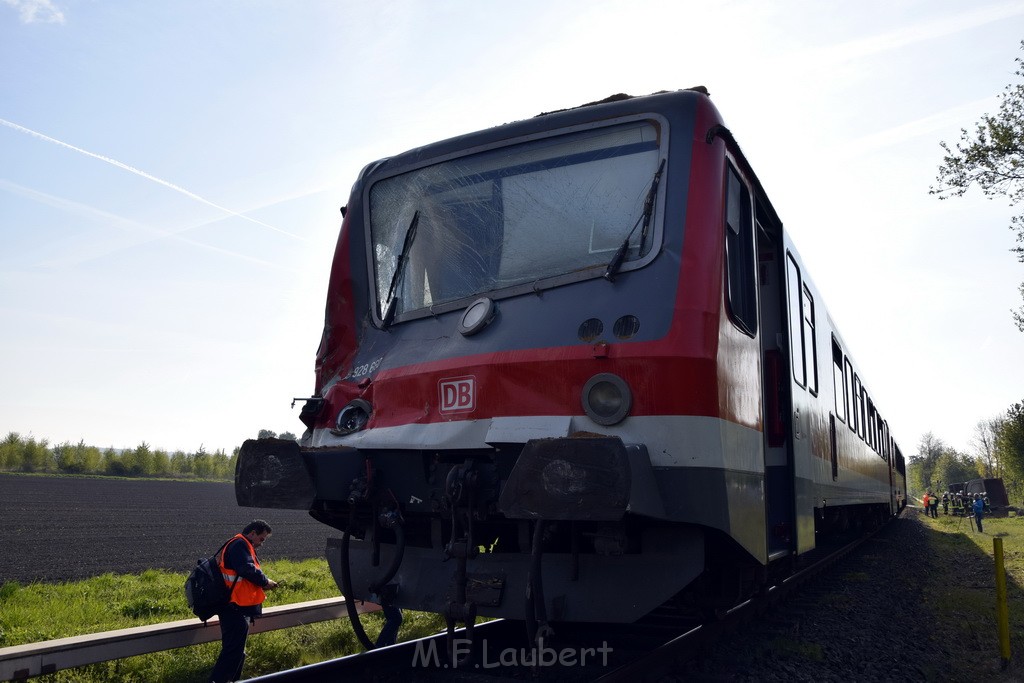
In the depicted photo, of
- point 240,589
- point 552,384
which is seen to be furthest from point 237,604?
point 552,384

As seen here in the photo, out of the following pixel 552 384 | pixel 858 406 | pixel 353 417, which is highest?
pixel 858 406

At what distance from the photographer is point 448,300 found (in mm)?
4961

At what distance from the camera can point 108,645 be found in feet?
18.2

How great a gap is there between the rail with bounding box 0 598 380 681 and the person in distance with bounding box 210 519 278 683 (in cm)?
28

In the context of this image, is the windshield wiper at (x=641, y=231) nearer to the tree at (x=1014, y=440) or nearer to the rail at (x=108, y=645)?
the rail at (x=108, y=645)

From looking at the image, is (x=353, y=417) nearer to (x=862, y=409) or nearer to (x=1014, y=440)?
(x=862, y=409)

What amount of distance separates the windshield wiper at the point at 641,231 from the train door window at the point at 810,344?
9.67 feet

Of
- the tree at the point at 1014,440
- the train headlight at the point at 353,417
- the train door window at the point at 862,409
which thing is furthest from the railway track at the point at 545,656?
the tree at the point at 1014,440

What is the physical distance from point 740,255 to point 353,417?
2455 millimetres

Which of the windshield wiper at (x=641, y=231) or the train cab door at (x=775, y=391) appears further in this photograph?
the train cab door at (x=775, y=391)

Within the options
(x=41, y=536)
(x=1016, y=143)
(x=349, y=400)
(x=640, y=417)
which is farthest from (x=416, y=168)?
(x=41, y=536)

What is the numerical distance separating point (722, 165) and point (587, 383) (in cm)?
142

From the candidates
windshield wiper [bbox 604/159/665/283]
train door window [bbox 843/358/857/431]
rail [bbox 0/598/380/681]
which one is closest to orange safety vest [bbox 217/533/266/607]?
rail [bbox 0/598/380/681]

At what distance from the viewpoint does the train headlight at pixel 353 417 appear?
4949 millimetres
